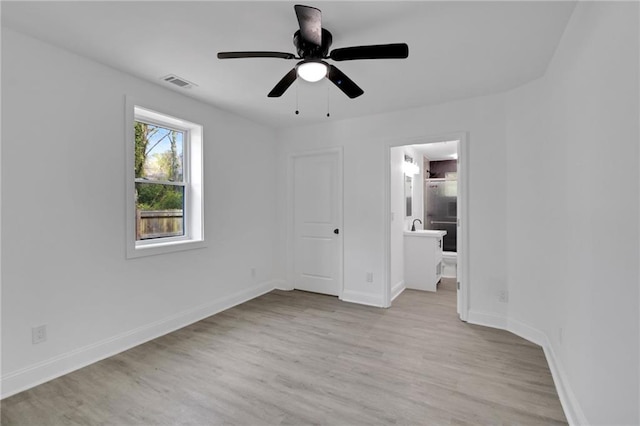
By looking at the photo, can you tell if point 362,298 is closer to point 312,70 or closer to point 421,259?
point 421,259

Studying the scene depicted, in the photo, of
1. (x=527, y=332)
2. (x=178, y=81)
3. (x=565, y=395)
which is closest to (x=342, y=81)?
(x=178, y=81)

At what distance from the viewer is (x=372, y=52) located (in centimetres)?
177

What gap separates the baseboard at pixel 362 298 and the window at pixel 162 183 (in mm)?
2048

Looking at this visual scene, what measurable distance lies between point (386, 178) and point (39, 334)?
143 inches

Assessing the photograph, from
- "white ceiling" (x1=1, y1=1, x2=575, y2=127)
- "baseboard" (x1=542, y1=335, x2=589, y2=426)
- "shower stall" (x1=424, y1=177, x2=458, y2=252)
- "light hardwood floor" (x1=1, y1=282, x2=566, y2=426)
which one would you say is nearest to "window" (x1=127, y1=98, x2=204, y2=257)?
"white ceiling" (x1=1, y1=1, x2=575, y2=127)

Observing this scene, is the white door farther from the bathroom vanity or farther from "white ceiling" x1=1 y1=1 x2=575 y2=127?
"white ceiling" x1=1 y1=1 x2=575 y2=127

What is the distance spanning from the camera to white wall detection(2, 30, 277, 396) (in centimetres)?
208

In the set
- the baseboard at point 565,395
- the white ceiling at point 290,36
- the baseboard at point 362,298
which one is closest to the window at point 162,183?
the white ceiling at point 290,36

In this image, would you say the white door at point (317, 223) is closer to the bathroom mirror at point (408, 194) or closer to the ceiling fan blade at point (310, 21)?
the bathroom mirror at point (408, 194)

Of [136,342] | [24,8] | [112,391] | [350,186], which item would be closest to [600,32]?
[350,186]

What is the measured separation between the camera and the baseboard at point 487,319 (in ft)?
10.4

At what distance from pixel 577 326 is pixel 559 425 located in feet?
1.92

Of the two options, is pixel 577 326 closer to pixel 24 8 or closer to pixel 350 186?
pixel 350 186

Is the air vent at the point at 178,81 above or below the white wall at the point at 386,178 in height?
above
